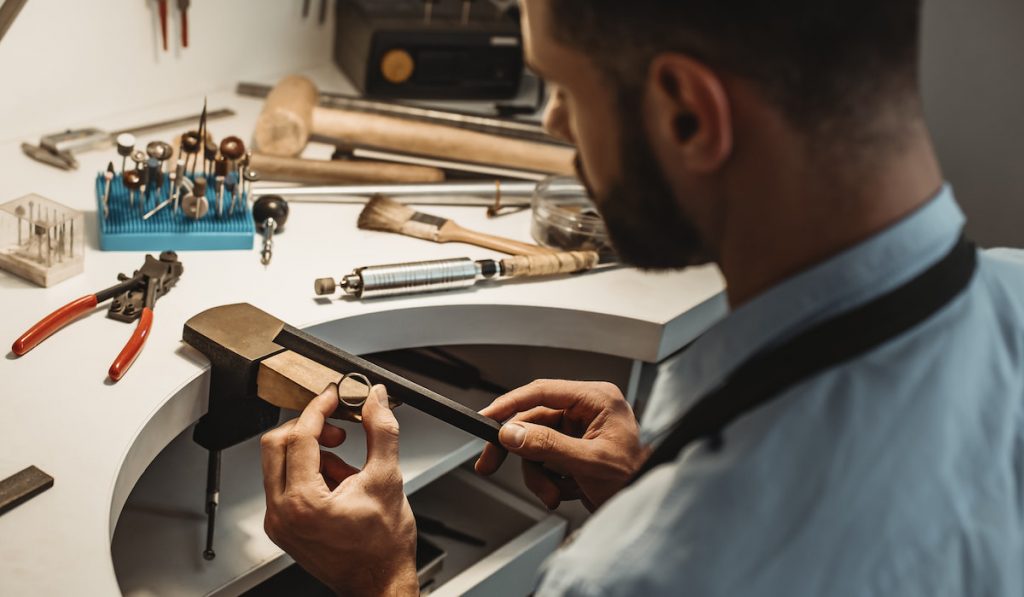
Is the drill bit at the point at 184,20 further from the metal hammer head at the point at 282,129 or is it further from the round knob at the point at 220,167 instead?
the round knob at the point at 220,167

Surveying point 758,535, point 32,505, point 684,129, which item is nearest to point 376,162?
point 32,505

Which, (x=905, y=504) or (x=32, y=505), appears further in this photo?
(x=32, y=505)

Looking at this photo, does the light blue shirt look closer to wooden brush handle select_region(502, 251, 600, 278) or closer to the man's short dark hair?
the man's short dark hair

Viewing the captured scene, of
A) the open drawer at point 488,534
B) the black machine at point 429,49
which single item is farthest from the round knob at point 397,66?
the open drawer at point 488,534

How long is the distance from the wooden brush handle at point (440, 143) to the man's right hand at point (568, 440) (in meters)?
0.66

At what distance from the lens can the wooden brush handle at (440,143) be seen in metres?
1.66

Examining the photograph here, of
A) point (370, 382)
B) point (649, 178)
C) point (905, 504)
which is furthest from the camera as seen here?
point (370, 382)

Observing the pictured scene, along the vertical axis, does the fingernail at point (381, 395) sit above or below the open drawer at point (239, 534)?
above

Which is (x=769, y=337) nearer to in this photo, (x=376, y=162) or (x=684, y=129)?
(x=684, y=129)

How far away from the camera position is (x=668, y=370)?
0.79 meters

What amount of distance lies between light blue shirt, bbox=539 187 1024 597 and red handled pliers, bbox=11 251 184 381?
0.56 m

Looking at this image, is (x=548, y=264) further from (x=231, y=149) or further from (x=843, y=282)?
Result: (x=843, y=282)

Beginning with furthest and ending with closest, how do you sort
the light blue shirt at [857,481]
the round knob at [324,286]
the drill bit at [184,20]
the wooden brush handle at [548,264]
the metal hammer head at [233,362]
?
the drill bit at [184,20] → the wooden brush handle at [548,264] → the round knob at [324,286] → the metal hammer head at [233,362] → the light blue shirt at [857,481]

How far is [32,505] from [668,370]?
0.52m
